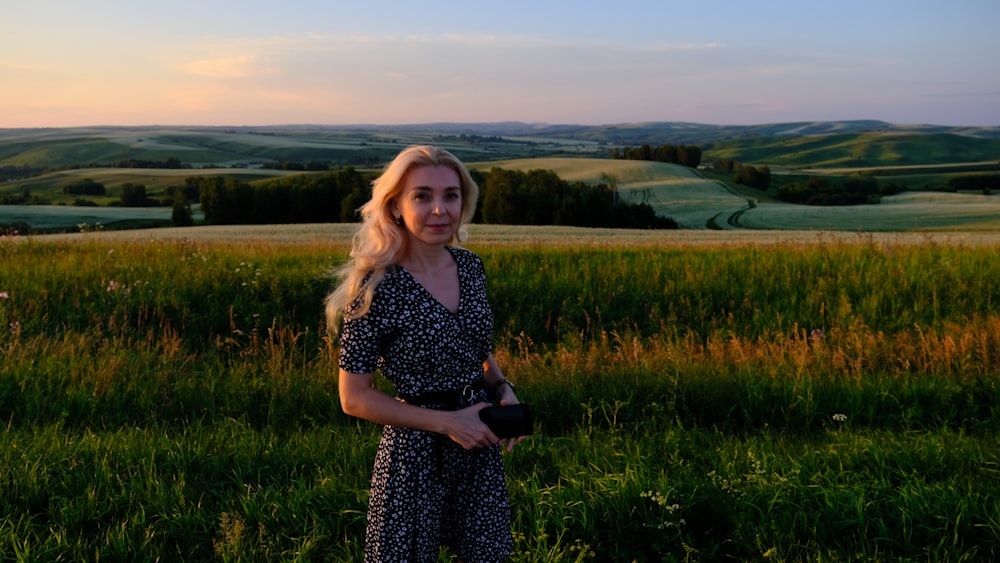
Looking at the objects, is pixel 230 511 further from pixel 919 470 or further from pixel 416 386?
pixel 919 470

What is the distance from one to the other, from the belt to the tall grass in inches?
39.2

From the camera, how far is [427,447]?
252 centimetres

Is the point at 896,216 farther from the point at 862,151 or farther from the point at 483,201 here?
the point at 862,151

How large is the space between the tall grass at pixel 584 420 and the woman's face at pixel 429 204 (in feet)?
5.02

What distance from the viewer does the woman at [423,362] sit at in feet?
7.83

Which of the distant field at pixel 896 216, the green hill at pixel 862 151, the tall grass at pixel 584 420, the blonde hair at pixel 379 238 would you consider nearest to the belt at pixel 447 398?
the blonde hair at pixel 379 238

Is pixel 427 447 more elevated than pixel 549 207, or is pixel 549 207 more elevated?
pixel 427 447

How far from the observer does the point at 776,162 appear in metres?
108

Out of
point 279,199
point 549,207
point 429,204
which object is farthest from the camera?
point 279,199

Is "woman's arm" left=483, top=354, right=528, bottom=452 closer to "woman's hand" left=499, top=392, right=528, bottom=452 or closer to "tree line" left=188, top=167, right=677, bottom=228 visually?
"woman's hand" left=499, top=392, right=528, bottom=452

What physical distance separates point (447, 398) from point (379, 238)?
0.59 meters

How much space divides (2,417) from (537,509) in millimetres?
4103

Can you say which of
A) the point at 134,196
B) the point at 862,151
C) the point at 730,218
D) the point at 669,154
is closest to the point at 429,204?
the point at 730,218

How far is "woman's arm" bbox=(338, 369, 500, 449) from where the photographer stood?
93.2 inches
